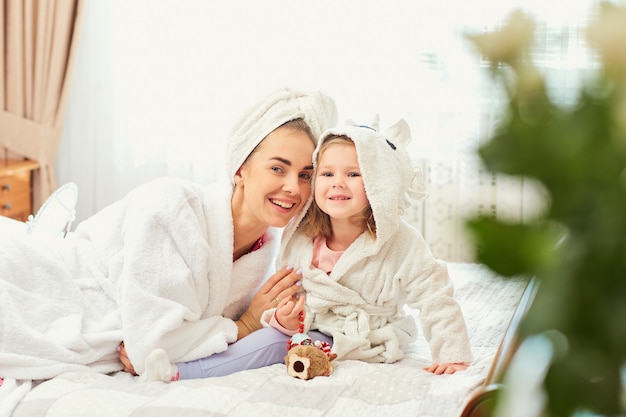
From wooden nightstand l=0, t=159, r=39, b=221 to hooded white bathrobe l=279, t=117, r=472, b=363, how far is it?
7.21 ft

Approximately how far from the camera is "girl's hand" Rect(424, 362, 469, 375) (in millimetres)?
1994

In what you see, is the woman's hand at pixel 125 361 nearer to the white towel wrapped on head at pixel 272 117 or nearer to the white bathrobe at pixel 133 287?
the white bathrobe at pixel 133 287

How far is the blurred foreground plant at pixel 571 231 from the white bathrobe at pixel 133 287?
5.39ft

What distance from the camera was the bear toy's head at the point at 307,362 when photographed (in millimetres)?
1947

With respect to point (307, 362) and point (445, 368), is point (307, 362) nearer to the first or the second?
point (307, 362)

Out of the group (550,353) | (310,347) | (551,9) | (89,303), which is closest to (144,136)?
(551,9)

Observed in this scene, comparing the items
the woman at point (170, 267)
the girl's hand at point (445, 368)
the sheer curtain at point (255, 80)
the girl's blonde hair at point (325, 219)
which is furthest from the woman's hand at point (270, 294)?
the sheer curtain at point (255, 80)

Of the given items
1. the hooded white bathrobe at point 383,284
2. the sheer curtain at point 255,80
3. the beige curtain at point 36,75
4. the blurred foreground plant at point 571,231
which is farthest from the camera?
the beige curtain at point 36,75

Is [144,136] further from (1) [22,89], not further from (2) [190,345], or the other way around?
(2) [190,345]

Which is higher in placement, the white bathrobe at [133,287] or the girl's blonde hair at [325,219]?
the girl's blonde hair at [325,219]

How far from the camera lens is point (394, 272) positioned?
212 cm

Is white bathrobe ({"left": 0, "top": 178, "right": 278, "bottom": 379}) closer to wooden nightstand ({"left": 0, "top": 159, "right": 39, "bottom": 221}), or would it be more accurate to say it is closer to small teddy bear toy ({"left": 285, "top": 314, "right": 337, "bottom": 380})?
small teddy bear toy ({"left": 285, "top": 314, "right": 337, "bottom": 380})

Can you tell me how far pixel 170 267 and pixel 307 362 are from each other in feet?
1.27

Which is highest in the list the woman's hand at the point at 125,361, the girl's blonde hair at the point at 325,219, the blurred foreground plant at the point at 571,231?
the blurred foreground plant at the point at 571,231
